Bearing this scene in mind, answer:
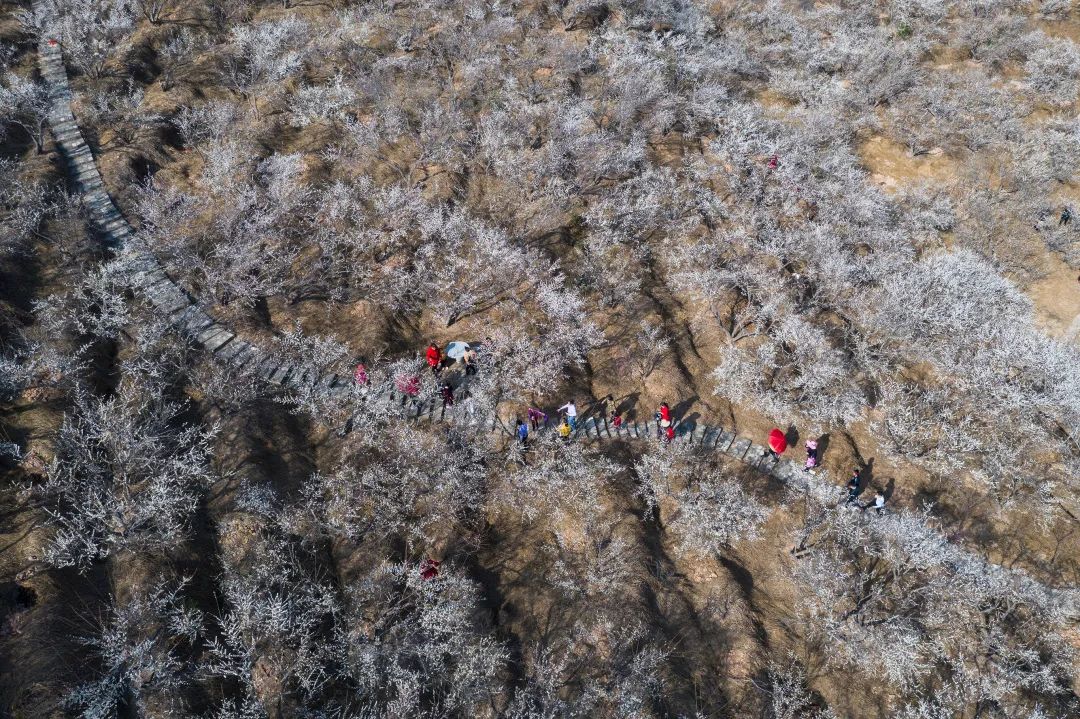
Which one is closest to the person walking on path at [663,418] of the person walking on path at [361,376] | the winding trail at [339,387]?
the winding trail at [339,387]

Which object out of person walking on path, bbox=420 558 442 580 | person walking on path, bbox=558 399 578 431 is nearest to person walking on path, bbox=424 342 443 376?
person walking on path, bbox=558 399 578 431

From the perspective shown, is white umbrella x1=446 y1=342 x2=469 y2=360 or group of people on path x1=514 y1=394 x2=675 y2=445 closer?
group of people on path x1=514 y1=394 x2=675 y2=445

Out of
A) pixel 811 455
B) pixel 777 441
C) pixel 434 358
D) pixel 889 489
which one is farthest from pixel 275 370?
pixel 889 489

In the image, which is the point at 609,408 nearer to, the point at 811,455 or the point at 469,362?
the point at 469,362

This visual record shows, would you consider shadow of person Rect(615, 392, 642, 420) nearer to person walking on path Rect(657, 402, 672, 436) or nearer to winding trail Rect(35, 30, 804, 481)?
winding trail Rect(35, 30, 804, 481)

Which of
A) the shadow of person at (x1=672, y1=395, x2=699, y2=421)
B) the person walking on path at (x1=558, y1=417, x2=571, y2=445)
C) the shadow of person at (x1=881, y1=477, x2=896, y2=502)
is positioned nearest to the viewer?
the person walking on path at (x1=558, y1=417, x2=571, y2=445)

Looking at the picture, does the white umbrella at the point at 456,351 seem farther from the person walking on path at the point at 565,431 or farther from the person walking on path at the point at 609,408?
the person walking on path at the point at 609,408
